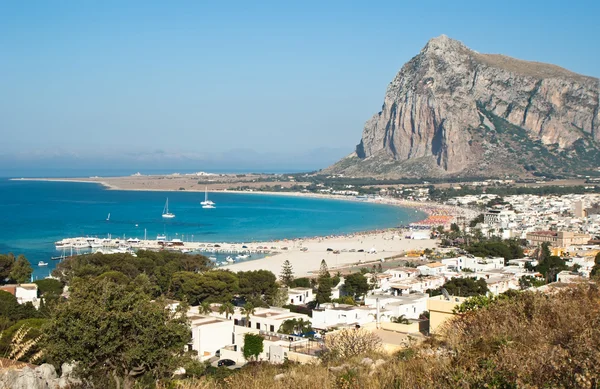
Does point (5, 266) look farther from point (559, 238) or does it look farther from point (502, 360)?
point (559, 238)

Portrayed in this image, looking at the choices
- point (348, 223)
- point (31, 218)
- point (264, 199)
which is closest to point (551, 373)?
point (348, 223)

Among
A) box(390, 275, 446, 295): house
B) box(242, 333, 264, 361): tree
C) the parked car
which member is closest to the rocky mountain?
box(390, 275, 446, 295): house

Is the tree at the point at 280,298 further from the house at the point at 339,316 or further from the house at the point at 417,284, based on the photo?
the house at the point at 417,284

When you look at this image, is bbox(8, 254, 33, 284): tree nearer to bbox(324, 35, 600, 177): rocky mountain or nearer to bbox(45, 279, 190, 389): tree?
bbox(45, 279, 190, 389): tree

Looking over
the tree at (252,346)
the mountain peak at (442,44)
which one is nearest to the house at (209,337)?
the tree at (252,346)

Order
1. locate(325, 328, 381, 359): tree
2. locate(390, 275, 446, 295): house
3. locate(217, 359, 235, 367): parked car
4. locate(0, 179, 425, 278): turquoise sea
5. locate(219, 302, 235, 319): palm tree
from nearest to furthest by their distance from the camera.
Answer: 1. locate(325, 328, 381, 359): tree
2. locate(217, 359, 235, 367): parked car
3. locate(219, 302, 235, 319): palm tree
4. locate(390, 275, 446, 295): house
5. locate(0, 179, 425, 278): turquoise sea

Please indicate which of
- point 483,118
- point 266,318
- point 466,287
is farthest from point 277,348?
point 483,118
